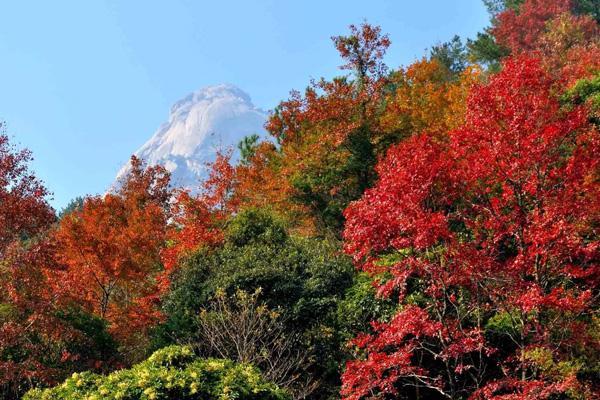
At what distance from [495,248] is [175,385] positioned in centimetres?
739

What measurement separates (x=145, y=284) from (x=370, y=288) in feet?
28.2

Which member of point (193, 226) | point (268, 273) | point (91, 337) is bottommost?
point (91, 337)

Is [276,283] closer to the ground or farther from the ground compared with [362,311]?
farther from the ground

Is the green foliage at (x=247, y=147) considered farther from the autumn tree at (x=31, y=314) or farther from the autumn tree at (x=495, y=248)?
the autumn tree at (x=495, y=248)

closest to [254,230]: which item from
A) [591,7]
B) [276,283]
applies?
[276,283]

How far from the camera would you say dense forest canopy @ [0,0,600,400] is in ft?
31.6

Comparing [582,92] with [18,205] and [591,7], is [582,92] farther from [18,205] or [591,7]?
[591,7]

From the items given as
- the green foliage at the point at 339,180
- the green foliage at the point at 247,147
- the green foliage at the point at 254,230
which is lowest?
the green foliage at the point at 254,230

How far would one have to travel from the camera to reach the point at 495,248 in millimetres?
10789

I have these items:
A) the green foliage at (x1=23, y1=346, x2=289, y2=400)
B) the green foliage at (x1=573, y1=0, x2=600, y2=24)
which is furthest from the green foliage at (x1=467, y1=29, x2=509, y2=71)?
the green foliage at (x1=23, y1=346, x2=289, y2=400)

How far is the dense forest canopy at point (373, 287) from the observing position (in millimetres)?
9641

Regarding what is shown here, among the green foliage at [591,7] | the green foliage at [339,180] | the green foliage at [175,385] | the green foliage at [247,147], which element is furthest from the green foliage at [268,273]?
the green foliage at [591,7]

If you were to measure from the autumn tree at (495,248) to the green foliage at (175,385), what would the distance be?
11.4 ft

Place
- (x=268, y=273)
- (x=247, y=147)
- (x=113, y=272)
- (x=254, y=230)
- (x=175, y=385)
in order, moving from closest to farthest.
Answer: (x=175, y=385), (x=268, y=273), (x=254, y=230), (x=113, y=272), (x=247, y=147)
